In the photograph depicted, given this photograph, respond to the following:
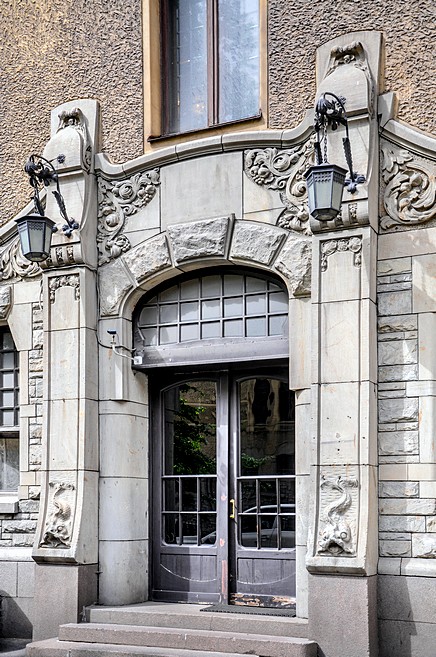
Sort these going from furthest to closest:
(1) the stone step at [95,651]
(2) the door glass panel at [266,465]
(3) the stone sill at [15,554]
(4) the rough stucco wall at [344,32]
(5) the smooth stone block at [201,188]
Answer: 1. (3) the stone sill at [15,554]
2. (5) the smooth stone block at [201,188]
3. (2) the door glass panel at [266,465]
4. (4) the rough stucco wall at [344,32]
5. (1) the stone step at [95,651]

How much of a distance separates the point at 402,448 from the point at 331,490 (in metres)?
0.72

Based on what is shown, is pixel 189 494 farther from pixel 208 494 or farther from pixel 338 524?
pixel 338 524

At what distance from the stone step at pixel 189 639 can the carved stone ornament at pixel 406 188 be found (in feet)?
12.4

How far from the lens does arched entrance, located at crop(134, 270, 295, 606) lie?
9.52 meters

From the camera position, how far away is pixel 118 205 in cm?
1021

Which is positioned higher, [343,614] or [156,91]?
[156,91]

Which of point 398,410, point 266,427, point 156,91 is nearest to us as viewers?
point 398,410

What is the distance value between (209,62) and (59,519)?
4924 mm

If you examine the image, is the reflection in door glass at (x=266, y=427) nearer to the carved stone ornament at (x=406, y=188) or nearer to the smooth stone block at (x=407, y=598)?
the smooth stone block at (x=407, y=598)

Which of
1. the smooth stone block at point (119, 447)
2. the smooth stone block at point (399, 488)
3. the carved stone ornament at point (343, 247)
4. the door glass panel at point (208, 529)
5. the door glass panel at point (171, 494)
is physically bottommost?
the door glass panel at point (208, 529)

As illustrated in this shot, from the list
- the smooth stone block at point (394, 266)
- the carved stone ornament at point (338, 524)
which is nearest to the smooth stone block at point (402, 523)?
the carved stone ornament at point (338, 524)

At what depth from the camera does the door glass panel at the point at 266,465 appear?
9477 mm

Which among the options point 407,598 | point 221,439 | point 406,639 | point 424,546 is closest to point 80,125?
point 221,439

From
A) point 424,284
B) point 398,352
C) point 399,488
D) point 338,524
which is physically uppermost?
point 424,284
